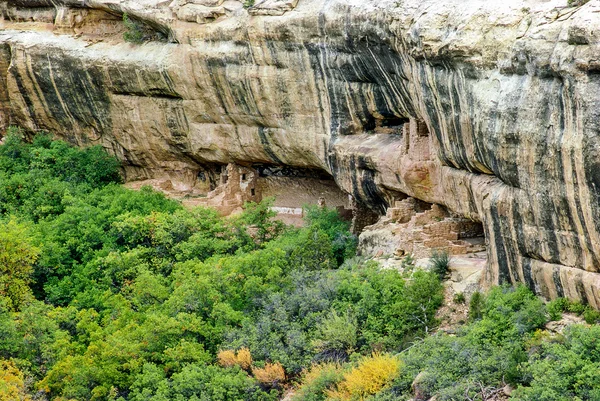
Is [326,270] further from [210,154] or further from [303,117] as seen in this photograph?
[210,154]

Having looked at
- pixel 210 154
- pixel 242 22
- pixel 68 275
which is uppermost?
pixel 242 22

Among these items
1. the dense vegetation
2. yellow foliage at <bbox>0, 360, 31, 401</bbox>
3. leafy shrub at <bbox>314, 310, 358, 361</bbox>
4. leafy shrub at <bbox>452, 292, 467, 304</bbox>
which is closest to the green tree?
the dense vegetation

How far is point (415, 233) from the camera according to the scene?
29828 millimetres

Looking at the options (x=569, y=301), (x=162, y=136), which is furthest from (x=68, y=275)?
(x=569, y=301)

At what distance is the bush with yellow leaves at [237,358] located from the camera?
27.8 m

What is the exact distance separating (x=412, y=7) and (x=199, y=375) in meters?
8.17

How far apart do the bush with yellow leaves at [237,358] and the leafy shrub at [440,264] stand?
13.3ft

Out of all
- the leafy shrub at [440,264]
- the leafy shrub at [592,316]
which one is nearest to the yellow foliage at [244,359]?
the leafy shrub at [440,264]

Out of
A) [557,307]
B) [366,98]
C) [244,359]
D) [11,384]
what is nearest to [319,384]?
[244,359]

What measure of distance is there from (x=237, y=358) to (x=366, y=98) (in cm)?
702

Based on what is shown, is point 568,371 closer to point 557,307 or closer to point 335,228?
point 557,307

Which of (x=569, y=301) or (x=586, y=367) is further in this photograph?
(x=569, y=301)

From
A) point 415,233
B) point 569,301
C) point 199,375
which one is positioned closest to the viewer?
point 569,301

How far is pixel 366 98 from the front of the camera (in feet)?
104
